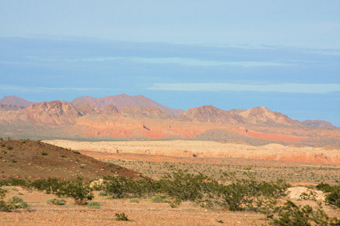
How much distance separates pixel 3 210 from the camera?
13.9 meters

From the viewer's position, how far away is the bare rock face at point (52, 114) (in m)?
181

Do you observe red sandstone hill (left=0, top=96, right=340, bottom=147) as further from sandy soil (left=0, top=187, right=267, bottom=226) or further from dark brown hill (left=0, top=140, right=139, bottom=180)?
sandy soil (left=0, top=187, right=267, bottom=226)

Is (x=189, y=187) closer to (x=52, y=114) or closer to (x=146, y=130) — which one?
(x=146, y=130)

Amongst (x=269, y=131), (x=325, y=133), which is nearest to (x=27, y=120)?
(x=269, y=131)

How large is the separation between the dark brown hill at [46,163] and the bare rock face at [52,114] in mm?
147783

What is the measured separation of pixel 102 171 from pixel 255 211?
2030 cm

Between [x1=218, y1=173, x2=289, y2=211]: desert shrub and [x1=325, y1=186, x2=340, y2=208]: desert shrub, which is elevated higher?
[x1=325, y1=186, x2=340, y2=208]: desert shrub

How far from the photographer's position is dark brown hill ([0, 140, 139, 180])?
31281mm

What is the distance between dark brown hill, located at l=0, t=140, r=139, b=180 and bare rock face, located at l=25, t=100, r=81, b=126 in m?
148

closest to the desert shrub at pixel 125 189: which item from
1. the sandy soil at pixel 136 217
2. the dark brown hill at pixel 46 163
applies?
the sandy soil at pixel 136 217

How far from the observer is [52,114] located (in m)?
187

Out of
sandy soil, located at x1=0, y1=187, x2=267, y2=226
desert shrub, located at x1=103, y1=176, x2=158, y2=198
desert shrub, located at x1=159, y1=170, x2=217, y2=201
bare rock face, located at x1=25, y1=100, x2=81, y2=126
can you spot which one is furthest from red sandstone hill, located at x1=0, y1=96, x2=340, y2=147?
sandy soil, located at x1=0, y1=187, x2=267, y2=226

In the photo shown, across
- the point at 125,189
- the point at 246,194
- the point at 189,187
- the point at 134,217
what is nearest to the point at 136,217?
the point at 134,217

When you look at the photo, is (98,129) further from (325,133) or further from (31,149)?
A: (31,149)
